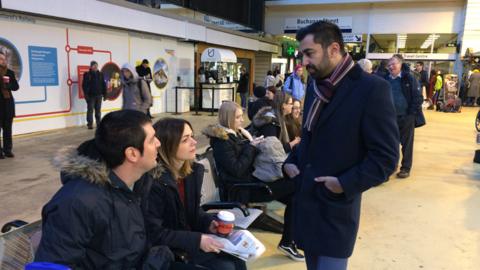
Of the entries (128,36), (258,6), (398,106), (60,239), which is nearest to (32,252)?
(60,239)

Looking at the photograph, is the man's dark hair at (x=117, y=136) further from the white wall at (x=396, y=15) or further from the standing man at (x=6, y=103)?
the white wall at (x=396, y=15)

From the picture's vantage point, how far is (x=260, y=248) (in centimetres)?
200

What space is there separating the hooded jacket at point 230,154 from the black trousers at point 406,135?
122 inches

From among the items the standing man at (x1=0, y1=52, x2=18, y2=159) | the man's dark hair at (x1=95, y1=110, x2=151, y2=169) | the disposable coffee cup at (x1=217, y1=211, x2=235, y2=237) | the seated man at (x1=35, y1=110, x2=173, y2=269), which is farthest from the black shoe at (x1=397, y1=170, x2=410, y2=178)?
the standing man at (x1=0, y1=52, x2=18, y2=159)

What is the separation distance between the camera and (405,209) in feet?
14.7

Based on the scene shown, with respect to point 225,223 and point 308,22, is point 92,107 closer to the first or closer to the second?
point 225,223

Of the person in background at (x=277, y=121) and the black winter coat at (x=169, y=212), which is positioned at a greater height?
the person in background at (x=277, y=121)

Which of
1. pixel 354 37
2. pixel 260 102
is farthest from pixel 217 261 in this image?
pixel 354 37

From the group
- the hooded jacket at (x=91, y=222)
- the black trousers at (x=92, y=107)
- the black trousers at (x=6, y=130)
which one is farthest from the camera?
the black trousers at (x=92, y=107)

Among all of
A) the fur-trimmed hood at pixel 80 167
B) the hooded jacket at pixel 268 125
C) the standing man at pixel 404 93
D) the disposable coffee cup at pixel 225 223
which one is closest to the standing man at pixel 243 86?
the standing man at pixel 404 93

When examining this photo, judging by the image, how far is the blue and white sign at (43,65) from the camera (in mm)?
8148

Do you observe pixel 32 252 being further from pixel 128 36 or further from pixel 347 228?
pixel 128 36

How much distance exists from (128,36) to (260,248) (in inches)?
397

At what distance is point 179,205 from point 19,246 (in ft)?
2.59
